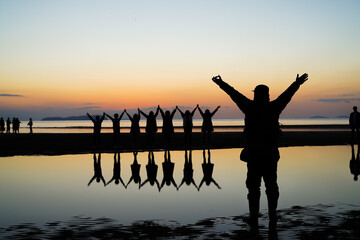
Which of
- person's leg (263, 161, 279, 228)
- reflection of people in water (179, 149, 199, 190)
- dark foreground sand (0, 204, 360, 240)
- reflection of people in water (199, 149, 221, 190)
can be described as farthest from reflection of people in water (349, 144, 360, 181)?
person's leg (263, 161, 279, 228)

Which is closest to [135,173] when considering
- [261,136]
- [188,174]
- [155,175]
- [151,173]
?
[151,173]

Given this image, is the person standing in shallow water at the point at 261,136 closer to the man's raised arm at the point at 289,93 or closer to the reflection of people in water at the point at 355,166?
the man's raised arm at the point at 289,93

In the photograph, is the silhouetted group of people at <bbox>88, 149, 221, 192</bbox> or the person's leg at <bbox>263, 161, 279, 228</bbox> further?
the silhouetted group of people at <bbox>88, 149, 221, 192</bbox>

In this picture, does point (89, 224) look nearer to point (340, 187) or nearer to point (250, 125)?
point (250, 125)

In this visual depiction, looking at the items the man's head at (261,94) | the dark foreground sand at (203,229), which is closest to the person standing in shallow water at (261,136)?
the man's head at (261,94)

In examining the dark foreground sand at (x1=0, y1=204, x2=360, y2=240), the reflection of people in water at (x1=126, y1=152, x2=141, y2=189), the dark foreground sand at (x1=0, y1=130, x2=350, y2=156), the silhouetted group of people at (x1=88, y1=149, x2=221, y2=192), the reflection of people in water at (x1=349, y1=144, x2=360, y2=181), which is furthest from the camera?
the dark foreground sand at (x1=0, y1=130, x2=350, y2=156)

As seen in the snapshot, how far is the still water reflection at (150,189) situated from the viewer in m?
9.04

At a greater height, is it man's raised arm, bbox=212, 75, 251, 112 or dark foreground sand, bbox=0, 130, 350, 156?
man's raised arm, bbox=212, 75, 251, 112

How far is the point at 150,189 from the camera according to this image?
12.3m

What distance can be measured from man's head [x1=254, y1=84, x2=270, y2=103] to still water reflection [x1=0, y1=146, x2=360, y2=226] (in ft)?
7.71

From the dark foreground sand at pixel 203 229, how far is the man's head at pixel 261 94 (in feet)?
6.48

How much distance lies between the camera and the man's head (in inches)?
295

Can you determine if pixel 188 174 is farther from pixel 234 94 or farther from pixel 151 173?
pixel 234 94

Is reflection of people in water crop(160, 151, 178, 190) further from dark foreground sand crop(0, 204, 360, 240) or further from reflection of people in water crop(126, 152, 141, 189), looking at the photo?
dark foreground sand crop(0, 204, 360, 240)
